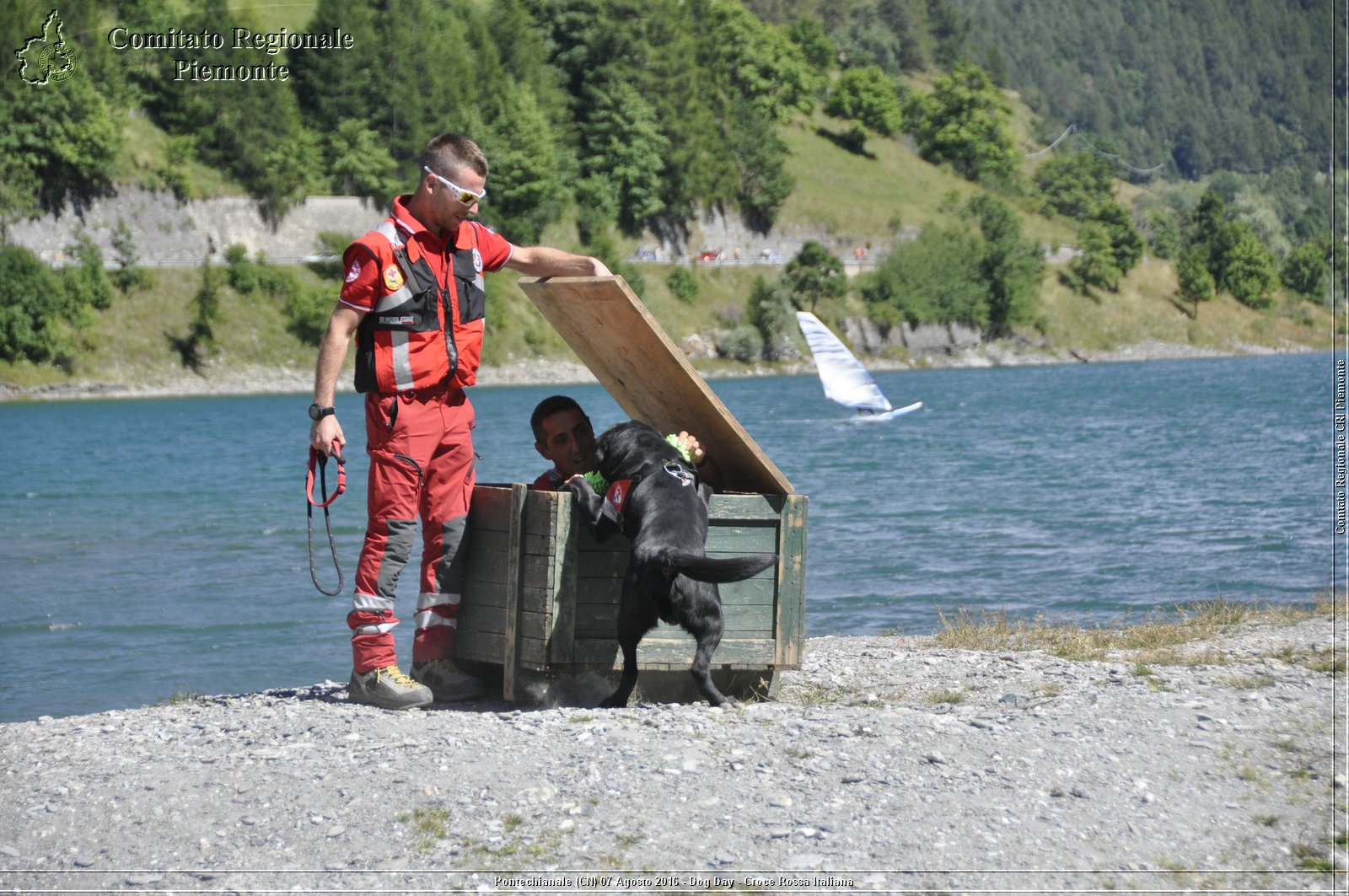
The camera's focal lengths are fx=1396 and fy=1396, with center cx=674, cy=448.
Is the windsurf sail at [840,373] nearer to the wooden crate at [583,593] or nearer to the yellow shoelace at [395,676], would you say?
the wooden crate at [583,593]

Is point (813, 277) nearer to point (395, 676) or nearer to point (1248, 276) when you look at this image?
point (1248, 276)

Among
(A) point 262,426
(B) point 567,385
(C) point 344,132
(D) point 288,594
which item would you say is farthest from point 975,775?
(C) point 344,132

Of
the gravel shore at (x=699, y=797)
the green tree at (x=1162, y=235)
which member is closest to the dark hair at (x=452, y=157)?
the gravel shore at (x=699, y=797)

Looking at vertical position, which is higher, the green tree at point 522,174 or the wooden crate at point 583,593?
the green tree at point 522,174

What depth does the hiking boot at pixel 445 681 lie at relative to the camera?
8.08 metres

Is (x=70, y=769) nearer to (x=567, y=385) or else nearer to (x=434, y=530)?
(x=434, y=530)

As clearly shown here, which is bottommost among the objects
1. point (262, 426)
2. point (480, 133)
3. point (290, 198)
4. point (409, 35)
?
point (262, 426)

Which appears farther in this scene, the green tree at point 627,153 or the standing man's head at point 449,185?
the green tree at point 627,153

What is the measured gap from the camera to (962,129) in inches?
6250

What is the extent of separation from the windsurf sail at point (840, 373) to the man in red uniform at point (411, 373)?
4213 centimetres

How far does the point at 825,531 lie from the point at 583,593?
15298 millimetres

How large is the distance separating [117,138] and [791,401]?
48.3 metres

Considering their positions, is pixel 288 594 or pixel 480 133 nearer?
pixel 288 594

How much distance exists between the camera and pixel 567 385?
9238 centimetres
